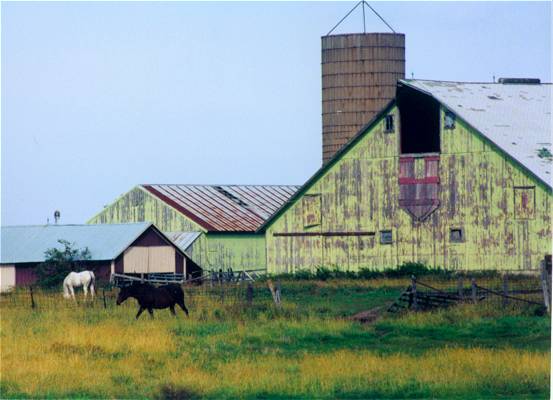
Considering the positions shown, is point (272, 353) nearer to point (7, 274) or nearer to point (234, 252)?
point (7, 274)

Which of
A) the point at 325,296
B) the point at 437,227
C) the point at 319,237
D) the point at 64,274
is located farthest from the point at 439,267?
the point at 64,274

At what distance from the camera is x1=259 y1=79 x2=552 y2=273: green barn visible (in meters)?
40.8

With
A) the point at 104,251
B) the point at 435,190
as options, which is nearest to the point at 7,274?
the point at 104,251

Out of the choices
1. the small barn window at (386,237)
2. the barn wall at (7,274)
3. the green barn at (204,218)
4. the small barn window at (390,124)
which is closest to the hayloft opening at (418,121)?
the small barn window at (390,124)

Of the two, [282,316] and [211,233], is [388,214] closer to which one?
[211,233]

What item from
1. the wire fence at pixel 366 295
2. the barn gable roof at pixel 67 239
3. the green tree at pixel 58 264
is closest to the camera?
the wire fence at pixel 366 295

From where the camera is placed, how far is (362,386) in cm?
1712

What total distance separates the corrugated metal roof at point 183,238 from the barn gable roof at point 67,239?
2943 millimetres

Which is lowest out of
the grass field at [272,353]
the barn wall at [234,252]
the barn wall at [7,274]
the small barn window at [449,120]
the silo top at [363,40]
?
the grass field at [272,353]

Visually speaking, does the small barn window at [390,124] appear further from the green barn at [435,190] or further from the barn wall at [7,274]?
the barn wall at [7,274]

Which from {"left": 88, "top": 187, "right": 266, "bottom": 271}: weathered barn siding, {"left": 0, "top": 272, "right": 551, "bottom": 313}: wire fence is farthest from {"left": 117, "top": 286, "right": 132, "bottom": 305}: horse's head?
{"left": 88, "top": 187, "right": 266, "bottom": 271}: weathered barn siding

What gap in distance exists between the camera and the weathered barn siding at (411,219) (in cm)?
4072

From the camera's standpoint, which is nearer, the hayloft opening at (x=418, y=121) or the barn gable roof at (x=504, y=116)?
the barn gable roof at (x=504, y=116)

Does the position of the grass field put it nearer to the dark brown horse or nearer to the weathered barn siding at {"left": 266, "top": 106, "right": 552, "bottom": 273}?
the dark brown horse
